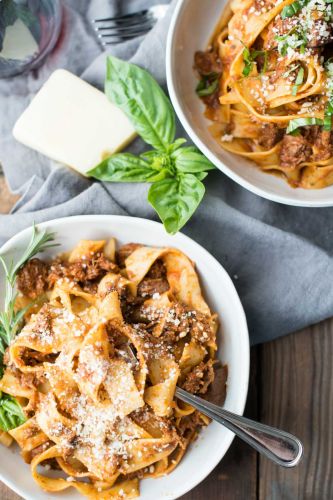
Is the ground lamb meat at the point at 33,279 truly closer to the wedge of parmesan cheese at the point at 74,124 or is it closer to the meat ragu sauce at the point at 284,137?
the wedge of parmesan cheese at the point at 74,124

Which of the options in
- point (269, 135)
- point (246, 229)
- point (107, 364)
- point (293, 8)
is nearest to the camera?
point (293, 8)

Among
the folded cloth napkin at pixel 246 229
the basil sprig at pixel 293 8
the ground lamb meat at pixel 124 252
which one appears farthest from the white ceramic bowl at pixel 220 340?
the basil sprig at pixel 293 8

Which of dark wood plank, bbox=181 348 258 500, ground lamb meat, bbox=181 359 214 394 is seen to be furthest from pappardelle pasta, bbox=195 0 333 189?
dark wood plank, bbox=181 348 258 500

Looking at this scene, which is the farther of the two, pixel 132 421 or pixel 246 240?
pixel 246 240

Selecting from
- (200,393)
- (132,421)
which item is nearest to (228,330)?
(200,393)

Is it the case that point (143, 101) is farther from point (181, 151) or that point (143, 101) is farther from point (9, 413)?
point (9, 413)

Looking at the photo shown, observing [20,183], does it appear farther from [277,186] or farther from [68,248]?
[277,186]

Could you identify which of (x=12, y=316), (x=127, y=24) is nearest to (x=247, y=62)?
(x=127, y=24)
